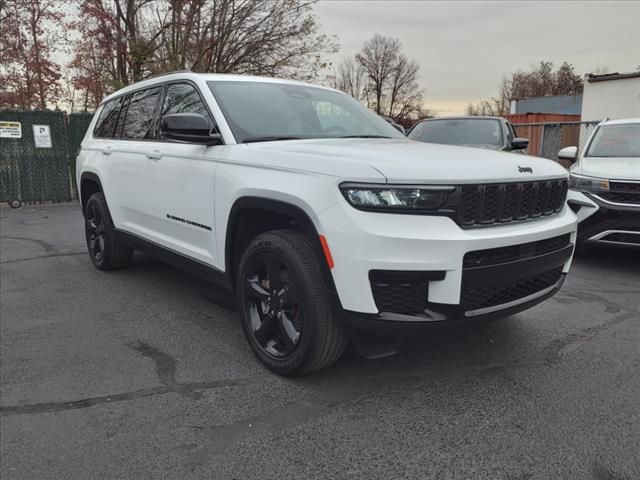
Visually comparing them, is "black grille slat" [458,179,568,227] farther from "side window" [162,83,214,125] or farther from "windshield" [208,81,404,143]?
"side window" [162,83,214,125]

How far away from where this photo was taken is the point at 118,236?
513 centimetres

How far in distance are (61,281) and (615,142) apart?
693 cm

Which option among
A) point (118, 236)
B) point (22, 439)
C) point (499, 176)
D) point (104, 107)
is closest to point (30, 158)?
point (104, 107)

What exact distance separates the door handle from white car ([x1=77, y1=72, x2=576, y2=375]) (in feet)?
0.06

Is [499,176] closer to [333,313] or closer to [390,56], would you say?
[333,313]

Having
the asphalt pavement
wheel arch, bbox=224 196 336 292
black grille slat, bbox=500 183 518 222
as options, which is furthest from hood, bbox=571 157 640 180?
wheel arch, bbox=224 196 336 292

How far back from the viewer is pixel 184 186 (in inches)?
147

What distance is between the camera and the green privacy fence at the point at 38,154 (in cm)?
1184

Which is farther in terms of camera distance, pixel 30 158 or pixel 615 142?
pixel 30 158

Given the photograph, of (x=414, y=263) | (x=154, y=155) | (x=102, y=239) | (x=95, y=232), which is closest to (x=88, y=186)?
(x=95, y=232)

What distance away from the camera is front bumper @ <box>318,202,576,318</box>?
93.6 inches

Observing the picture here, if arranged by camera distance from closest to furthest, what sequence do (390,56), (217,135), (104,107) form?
(217,135) < (104,107) < (390,56)

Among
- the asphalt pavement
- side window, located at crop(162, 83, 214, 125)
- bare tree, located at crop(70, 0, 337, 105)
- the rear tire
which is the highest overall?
bare tree, located at crop(70, 0, 337, 105)

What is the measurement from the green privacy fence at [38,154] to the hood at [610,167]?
36.9 ft
